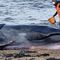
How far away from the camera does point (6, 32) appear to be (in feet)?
27.6

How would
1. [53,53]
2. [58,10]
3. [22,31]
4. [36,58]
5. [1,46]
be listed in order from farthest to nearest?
1. [58,10]
2. [22,31]
3. [1,46]
4. [53,53]
5. [36,58]

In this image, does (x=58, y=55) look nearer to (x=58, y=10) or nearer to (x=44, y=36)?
(x=44, y=36)

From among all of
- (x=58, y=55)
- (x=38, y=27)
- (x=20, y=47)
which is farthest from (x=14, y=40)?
(x=58, y=55)

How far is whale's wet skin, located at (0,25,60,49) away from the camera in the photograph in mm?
8156

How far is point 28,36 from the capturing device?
329 inches

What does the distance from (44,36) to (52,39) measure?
24 centimetres

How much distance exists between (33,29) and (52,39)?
0.65 metres

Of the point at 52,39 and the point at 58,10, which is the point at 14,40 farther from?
the point at 58,10

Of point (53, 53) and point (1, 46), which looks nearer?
point (53, 53)

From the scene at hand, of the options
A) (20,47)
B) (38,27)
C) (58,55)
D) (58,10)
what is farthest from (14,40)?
(58,10)

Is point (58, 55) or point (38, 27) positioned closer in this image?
point (58, 55)

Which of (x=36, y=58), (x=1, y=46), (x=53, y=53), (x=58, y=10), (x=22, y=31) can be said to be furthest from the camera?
(x=58, y=10)

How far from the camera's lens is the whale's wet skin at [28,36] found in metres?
8.16

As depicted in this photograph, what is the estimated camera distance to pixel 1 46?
7.95 meters
